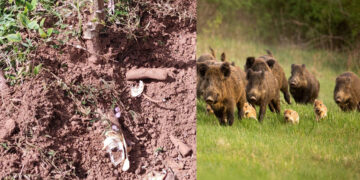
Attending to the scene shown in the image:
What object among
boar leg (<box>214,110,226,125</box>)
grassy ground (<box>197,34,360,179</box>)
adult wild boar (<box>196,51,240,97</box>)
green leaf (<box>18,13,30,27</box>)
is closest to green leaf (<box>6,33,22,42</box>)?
green leaf (<box>18,13,30,27</box>)

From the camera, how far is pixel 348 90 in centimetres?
497

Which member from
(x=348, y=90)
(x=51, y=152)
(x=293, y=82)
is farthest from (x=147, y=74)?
(x=293, y=82)

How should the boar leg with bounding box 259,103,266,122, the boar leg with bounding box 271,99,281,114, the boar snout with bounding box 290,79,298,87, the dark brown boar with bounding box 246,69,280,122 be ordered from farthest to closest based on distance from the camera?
the boar snout with bounding box 290,79,298,87 → the boar leg with bounding box 271,99,281,114 → the dark brown boar with bounding box 246,69,280,122 → the boar leg with bounding box 259,103,266,122

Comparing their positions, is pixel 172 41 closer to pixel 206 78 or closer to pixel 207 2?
pixel 206 78

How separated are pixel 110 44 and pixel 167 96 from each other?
0.62 m

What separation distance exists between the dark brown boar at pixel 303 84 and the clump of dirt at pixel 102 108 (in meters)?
3.09

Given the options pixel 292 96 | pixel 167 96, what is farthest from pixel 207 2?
pixel 167 96

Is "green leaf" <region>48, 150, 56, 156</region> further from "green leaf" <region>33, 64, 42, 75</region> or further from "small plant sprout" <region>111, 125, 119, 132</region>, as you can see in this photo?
"green leaf" <region>33, 64, 42, 75</region>

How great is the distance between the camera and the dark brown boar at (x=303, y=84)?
19.8ft

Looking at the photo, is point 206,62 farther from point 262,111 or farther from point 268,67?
point 268,67

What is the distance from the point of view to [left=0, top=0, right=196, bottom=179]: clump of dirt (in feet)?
9.14

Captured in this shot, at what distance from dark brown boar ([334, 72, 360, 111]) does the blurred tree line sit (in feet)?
1.22

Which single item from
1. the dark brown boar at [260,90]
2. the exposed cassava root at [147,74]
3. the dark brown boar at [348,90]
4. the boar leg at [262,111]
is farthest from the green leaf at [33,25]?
the dark brown boar at [348,90]

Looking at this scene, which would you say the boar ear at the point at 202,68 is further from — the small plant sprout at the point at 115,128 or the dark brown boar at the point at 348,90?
the dark brown boar at the point at 348,90
